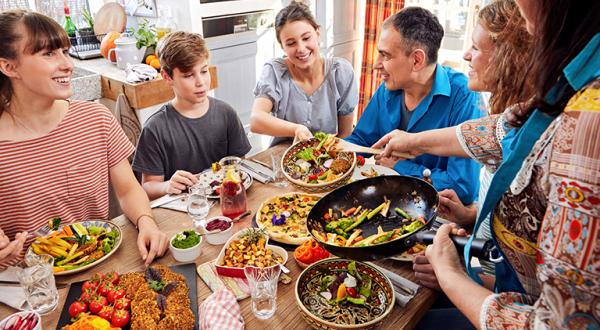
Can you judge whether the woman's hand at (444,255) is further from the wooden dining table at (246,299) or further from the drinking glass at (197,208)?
the drinking glass at (197,208)

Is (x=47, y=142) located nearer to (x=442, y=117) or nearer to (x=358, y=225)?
(x=358, y=225)

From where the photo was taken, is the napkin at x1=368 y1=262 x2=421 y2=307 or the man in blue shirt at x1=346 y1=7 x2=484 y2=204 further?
the man in blue shirt at x1=346 y1=7 x2=484 y2=204

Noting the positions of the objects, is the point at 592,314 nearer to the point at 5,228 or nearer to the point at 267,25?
the point at 5,228

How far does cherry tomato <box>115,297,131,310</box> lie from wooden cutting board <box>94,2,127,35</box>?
9.45ft

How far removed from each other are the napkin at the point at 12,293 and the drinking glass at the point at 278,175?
94 centimetres

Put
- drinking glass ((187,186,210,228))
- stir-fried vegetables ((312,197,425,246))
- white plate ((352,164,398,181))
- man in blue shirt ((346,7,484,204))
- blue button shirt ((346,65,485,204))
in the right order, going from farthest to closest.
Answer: man in blue shirt ((346,7,484,204)) → blue button shirt ((346,65,485,204)) → white plate ((352,164,398,181)) → drinking glass ((187,186,210,228)) → stir-fried vegetables ((312,197,425,246))

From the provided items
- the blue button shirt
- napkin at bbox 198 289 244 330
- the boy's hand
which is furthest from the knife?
the blue button shirt

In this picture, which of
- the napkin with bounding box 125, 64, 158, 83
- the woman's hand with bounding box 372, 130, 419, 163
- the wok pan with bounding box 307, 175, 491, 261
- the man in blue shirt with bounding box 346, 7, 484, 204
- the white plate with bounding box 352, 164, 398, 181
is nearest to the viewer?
the wok pan with bounding box 307, 175, 491, 261

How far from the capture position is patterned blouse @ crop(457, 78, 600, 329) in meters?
0.66

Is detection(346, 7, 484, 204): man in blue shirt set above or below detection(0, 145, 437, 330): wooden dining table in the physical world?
above

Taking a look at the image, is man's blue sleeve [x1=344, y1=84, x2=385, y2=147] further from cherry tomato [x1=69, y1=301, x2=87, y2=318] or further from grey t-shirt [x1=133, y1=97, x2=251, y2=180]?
cherry tomato [x1=69, y1=301, x2=87, y2=318]

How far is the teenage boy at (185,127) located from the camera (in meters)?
2.09

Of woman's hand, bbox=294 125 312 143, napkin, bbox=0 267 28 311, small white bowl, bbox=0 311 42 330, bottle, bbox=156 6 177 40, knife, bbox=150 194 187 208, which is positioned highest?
bottle, bbox=156 6 177 40

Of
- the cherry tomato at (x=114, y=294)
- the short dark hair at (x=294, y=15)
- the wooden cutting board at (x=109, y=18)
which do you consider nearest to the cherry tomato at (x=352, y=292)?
the cherry tomato at (x=114, y=294)
